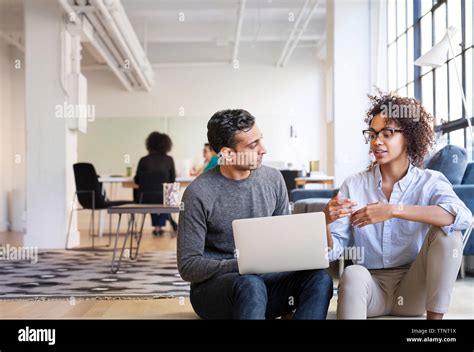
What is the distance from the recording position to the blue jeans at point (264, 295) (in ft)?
7.23

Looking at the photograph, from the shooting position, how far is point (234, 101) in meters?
12.5

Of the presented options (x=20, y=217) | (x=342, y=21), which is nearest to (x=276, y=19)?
(x=342, y=21)

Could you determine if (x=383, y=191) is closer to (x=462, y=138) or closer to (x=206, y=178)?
(x=206, y=178)

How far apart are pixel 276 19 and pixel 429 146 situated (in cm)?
899

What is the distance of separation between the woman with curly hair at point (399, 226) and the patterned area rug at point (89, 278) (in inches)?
65.4

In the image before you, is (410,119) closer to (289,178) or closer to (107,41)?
(289,178)

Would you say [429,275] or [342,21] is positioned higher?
[342,21]

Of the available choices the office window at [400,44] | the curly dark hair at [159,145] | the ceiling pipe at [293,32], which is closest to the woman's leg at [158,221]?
the curly dark hair at [159,145]

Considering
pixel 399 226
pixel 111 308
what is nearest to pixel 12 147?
pixel 111 308

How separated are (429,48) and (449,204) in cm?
488

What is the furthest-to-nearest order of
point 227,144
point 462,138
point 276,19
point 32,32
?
point 276,19
point 32,32
point 462,138
point 227,144

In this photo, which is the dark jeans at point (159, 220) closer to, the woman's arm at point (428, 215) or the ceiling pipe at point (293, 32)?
the ceiling pipe at point (293, 32)
